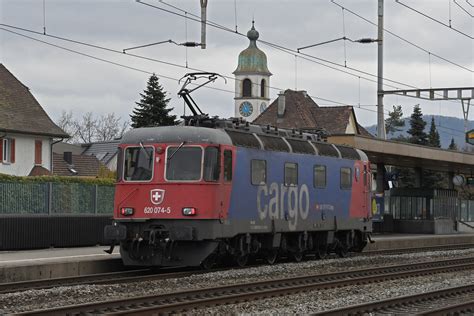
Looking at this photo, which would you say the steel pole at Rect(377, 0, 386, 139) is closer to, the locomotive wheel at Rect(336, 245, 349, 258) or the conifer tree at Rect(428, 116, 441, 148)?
the locomotive wheel at Rect(336, 245, 349, 258)

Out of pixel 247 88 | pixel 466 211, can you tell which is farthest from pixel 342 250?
pixel 247 88

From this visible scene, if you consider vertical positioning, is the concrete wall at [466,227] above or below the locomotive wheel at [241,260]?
below

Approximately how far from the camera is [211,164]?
65.6 feet

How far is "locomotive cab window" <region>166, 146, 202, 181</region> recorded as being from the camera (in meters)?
20.0

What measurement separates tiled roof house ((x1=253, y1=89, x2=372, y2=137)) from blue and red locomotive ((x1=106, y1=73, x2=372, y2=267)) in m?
53.3

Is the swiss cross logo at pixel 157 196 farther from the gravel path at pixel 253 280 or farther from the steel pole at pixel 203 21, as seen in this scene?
the steel pole at pixel 203 21

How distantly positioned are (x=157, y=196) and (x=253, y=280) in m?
2.82

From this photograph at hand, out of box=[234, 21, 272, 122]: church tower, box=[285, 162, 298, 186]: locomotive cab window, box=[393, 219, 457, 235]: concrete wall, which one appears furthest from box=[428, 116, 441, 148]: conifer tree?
box=[285, 162, 298, 186]: locomotive cab window

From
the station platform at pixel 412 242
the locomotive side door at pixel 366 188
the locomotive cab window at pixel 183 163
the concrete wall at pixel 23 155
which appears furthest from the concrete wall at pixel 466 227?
the locomotive cab window at pixel 183 163

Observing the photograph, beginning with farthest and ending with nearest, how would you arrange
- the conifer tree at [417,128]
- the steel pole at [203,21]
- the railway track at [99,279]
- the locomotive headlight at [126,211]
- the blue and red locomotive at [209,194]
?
the conifer tree at [417,128] < the steel pole at [203,21] < the locomotive headlight at [126,211] < the blue and red locomotive at [209,194] < the railway track at [99,279]

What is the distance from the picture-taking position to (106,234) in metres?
20.0

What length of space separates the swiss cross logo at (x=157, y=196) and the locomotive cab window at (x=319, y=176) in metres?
5.84

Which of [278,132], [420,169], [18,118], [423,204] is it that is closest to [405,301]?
[278,132]

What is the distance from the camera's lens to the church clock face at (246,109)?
111m
